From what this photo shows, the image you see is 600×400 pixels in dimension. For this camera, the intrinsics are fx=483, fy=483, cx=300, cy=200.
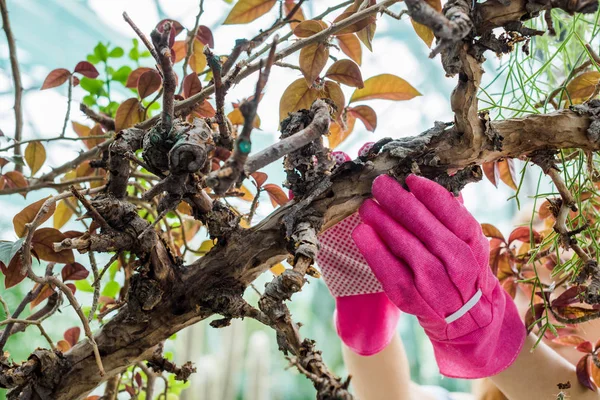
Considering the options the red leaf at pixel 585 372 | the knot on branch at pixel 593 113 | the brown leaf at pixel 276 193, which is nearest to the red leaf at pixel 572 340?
the red leaf at pixel 585 372

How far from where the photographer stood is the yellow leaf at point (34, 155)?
27.3 inches

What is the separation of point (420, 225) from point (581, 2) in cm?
22

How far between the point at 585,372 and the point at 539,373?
0.06m

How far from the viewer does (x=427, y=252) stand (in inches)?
17.5

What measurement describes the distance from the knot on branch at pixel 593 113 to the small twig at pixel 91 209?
1.48ft

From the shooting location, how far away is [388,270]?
45cm

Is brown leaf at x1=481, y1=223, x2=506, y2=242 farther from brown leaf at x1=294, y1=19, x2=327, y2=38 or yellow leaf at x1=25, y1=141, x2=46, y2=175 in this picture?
yellow leaf at x1=25, y1=141, x2=46, y2=175

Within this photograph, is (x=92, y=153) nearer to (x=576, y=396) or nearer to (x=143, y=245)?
(x=143, y=245)

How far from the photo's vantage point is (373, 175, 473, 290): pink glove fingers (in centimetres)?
44

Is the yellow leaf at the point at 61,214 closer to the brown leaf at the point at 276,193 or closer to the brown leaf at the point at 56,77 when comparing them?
the brown leaf at the point at 56,77

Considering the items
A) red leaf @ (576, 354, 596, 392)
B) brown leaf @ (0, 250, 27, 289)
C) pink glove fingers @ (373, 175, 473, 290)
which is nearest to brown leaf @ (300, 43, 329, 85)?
pink glove fingers @ (373, 175, 473, 290)

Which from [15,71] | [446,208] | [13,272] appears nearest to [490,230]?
[446,208]

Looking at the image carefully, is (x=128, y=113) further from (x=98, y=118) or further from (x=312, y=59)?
(x=312, y=59)

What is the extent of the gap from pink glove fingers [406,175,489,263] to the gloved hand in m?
0.19
